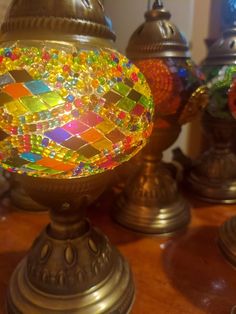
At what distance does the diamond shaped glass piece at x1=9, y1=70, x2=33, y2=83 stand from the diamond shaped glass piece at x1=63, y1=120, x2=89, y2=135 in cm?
7

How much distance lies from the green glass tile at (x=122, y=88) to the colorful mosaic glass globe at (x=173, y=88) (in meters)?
0.23

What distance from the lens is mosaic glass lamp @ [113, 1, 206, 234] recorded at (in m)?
0.60

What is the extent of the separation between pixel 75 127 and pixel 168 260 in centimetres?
40

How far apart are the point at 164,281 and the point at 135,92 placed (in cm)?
37

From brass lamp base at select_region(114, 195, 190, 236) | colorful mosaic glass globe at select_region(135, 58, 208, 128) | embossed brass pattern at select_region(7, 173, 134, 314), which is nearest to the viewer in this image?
embossed brass pattern at select_region(7, 173, 134, 314)

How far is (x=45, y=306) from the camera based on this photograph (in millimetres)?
452

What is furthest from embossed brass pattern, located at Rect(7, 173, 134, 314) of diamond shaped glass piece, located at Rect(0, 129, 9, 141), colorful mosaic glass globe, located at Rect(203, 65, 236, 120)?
colorful mosaic glass globe, located at Rect(203, 65, 236, 120)

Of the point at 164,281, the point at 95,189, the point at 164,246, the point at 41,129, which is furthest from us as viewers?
the point at 164,246

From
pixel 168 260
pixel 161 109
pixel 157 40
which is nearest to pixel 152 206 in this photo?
pixel 168 260

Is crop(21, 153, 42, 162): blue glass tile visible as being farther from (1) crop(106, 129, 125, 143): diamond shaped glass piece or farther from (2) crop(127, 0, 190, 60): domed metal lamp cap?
(2) crop(127, 0, 190, 60): domed metal lamp cap

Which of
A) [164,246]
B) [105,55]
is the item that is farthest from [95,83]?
[164,246]

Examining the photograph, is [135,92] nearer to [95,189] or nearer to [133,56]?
[95,189]

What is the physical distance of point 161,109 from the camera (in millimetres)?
604

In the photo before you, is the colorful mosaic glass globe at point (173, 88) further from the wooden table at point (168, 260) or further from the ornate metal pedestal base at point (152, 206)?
the wooden table at point (168, 260)
